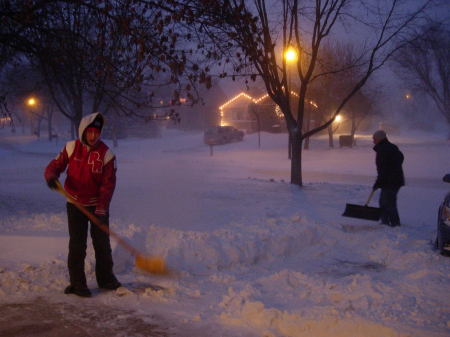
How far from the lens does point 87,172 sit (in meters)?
4.79

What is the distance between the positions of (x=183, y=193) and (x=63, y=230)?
4759mm

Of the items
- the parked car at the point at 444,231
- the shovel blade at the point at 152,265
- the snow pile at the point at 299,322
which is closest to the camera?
the snow pile at the point at 299,322

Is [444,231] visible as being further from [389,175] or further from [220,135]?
[220,135]

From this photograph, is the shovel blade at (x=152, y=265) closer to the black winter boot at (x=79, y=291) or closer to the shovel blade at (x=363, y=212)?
the black winter boot at (x=79, y=291)

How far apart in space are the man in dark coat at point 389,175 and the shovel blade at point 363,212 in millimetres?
261

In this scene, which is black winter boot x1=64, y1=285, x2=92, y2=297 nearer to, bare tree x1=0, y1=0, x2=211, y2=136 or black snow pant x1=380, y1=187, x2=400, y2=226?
bare tree x1=0, y1=0, x2=211, y2=136

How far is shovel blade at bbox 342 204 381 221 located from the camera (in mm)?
8461

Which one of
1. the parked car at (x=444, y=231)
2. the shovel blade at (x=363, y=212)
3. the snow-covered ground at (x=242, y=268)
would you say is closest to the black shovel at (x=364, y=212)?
the shovel blade at (x=363, y=212)

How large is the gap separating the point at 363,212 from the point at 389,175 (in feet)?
2.63

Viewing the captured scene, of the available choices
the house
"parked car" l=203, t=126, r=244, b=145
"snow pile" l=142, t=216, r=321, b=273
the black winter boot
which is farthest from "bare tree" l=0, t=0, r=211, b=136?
the house

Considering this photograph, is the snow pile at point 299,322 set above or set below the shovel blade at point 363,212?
below

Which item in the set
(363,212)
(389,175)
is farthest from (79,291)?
(389,175)

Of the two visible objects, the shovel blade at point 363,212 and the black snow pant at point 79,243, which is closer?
the black snow pant at point 79,243

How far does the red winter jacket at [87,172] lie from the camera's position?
480cm
